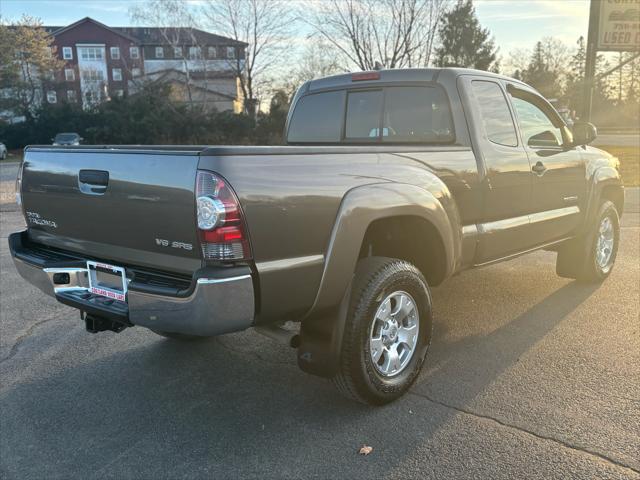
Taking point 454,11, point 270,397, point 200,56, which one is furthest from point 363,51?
point 270,397

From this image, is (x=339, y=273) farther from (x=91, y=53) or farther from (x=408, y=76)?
(x=91, y=53)

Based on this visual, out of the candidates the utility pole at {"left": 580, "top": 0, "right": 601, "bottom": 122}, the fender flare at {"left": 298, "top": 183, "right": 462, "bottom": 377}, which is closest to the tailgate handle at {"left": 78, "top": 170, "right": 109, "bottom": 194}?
the fender flare at {"left": 298, "top": 183, "right": 462, "bottom": 377}

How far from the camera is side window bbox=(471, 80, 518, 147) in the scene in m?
4.11

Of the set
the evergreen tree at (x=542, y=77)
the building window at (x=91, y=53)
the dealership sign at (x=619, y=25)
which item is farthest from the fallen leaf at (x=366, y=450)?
the building window at (x=91, y=53)

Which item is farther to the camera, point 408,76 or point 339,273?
point 408,76

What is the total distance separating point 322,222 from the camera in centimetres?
281

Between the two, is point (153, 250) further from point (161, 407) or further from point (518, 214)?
point (518, 214)

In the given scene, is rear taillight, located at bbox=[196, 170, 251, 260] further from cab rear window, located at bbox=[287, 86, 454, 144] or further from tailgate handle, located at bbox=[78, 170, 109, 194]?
cab rear window, located at bbox=[287, 86, 454, 144]

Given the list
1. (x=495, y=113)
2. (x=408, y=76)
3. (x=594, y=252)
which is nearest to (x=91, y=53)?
(x=408, y=76)

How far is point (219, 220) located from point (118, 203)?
0.68m

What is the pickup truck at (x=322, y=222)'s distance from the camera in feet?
8.30

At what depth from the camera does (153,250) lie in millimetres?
2732

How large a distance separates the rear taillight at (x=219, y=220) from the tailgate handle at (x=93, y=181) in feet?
2.31

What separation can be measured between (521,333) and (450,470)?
196 centimetres
